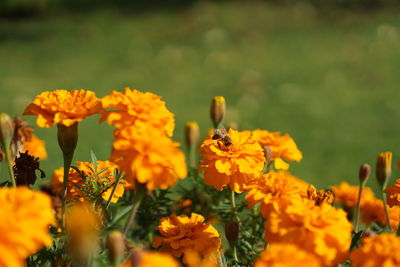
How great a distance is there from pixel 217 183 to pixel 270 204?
0.50 ft

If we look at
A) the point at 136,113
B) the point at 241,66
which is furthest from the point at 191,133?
the point at 241,66

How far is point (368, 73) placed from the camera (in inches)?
214

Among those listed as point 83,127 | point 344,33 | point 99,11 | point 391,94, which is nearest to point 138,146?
point 83,127

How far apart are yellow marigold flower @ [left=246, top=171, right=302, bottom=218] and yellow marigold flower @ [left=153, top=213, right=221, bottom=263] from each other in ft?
0.28

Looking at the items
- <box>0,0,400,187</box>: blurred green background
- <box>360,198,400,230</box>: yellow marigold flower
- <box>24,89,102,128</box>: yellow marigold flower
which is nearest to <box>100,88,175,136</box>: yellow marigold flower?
<box>24,89,102,128</box>: yellow marigold flower

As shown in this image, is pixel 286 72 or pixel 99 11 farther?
pixel 99 11

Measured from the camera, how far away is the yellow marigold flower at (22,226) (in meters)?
0.62

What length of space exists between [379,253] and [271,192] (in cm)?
25

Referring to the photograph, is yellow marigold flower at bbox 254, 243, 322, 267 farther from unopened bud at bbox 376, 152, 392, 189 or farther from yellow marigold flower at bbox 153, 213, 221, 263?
unopened bud at bbox 376, 152, 392, 189

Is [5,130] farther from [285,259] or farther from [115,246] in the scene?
[285,259]

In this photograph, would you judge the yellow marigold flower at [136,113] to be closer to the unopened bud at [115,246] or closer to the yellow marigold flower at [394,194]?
the unopened bud at [115,246]

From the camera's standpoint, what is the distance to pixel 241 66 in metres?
5.82

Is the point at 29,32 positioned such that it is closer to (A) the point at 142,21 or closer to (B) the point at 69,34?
(B) the point at 69,34

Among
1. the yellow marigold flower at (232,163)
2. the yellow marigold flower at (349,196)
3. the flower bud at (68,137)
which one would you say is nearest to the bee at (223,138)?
the yellow marigold flower at (232,163)
